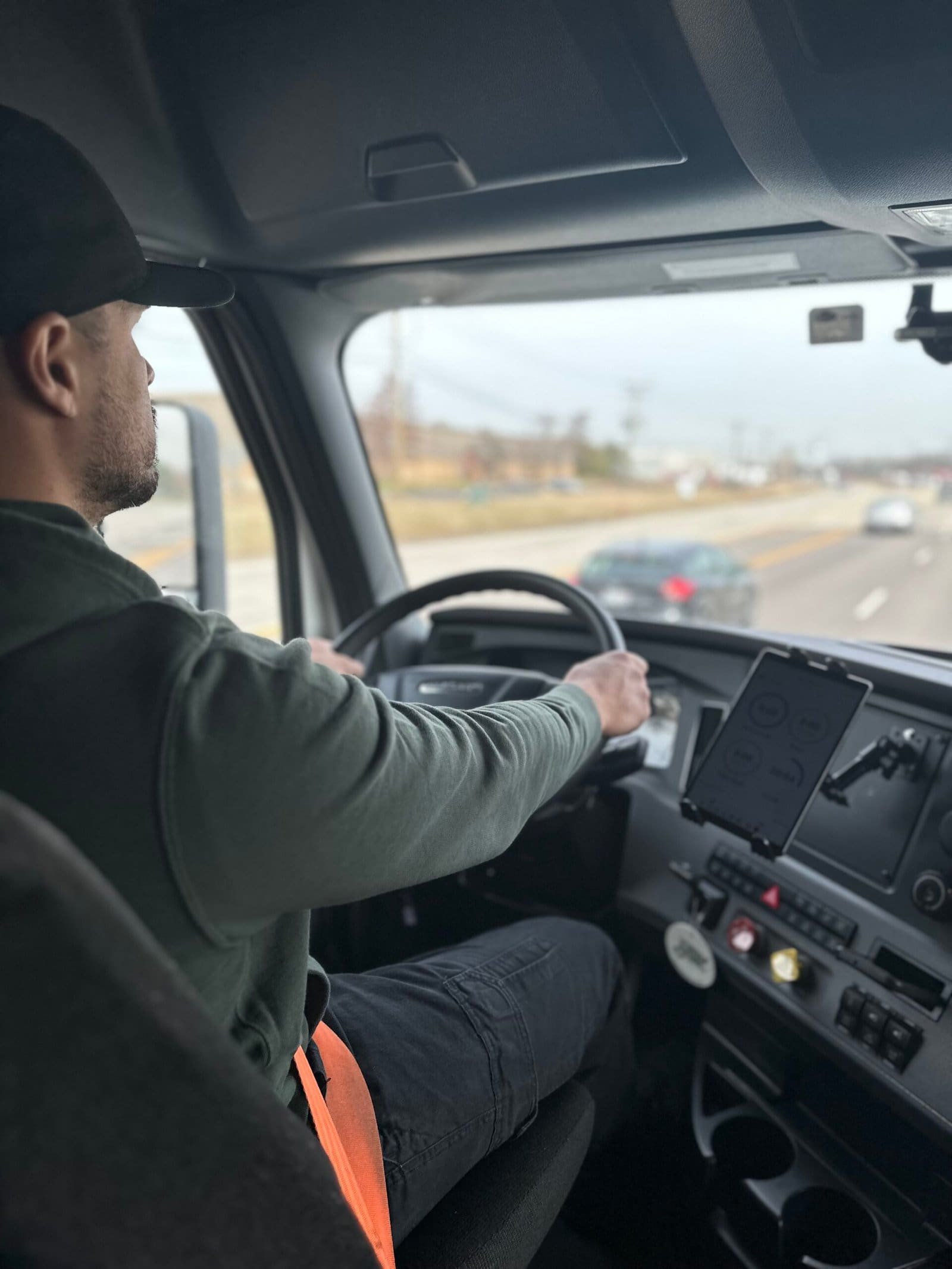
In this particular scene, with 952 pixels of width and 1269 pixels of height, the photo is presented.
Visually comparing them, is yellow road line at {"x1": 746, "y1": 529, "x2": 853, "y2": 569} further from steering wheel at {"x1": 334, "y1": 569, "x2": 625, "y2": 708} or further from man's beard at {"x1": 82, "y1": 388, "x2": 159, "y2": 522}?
man's beard at {"x1": 82, "y1": 388, "x2": 159, "y2": 522}

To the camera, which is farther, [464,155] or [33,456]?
[464,155]

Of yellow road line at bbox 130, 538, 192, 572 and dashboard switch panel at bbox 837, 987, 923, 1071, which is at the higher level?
yellow road line at bbox 130, 538, 192, 572

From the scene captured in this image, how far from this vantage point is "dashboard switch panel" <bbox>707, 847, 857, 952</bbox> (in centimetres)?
172

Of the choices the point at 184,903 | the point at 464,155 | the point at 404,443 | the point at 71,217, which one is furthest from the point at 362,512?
the point at 184,903

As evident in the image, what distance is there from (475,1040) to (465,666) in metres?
0.91

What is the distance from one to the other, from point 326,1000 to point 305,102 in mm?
1451

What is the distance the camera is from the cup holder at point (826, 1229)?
5.27 feet

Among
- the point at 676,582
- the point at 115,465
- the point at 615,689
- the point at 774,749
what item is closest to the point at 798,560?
the point at 676,582

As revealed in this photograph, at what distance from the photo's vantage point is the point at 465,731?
42.2 inches

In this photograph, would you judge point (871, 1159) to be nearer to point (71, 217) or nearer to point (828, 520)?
point (828, 520)

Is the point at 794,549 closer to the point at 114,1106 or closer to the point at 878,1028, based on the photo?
the point at 878,1028

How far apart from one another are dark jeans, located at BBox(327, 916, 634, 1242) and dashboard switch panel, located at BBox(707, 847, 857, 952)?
0.31 metres

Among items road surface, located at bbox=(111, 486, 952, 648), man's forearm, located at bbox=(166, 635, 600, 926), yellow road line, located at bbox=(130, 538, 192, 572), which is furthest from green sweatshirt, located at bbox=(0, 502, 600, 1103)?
yellow road line, located at bbox=(130, 538, 192, 572)

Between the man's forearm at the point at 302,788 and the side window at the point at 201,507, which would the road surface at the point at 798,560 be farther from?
the man's forearm at the point at 302,788
